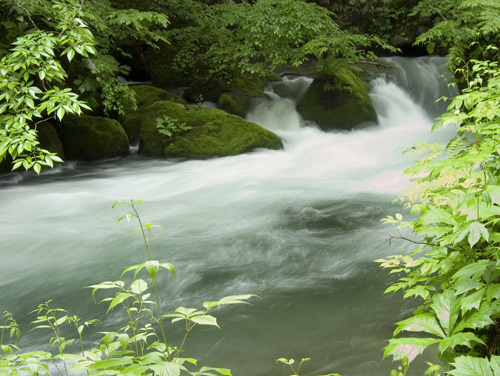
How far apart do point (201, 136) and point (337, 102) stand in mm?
3616

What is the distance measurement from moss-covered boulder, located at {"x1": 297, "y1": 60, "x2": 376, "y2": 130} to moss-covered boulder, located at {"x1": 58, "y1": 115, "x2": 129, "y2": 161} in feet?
15.2

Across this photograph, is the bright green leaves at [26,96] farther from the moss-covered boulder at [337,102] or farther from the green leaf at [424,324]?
the moss-covered boulder at [337,102]

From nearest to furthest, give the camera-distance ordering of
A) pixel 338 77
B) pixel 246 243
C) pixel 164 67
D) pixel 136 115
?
pixel 246 243
pixel 136 115
pixel 338 77
pixel 164 67

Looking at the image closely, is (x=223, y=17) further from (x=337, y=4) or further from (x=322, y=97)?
(x=337, y=4)

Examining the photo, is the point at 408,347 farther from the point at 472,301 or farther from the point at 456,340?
the point at 472,301

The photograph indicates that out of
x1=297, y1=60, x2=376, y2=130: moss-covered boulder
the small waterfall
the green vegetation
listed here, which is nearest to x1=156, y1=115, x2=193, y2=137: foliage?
the green vegetation

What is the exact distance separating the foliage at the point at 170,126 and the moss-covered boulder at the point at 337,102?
3228mm

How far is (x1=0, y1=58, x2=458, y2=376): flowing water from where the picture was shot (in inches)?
127

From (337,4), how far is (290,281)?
47.4ft

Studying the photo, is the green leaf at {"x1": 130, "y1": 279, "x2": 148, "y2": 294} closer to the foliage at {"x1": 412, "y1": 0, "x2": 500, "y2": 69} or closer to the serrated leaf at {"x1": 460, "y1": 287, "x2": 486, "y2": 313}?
the serrated leaf at {"x1": 460, "y1": 287, "x2": 486, "y2": 313}

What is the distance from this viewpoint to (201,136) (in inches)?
373

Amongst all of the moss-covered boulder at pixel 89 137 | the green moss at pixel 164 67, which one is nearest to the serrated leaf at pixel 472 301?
the moss-covered boulder at pixel 89 137

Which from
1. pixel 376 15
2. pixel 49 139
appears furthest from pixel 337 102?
pixel 49 139

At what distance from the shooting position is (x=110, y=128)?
952 cm
